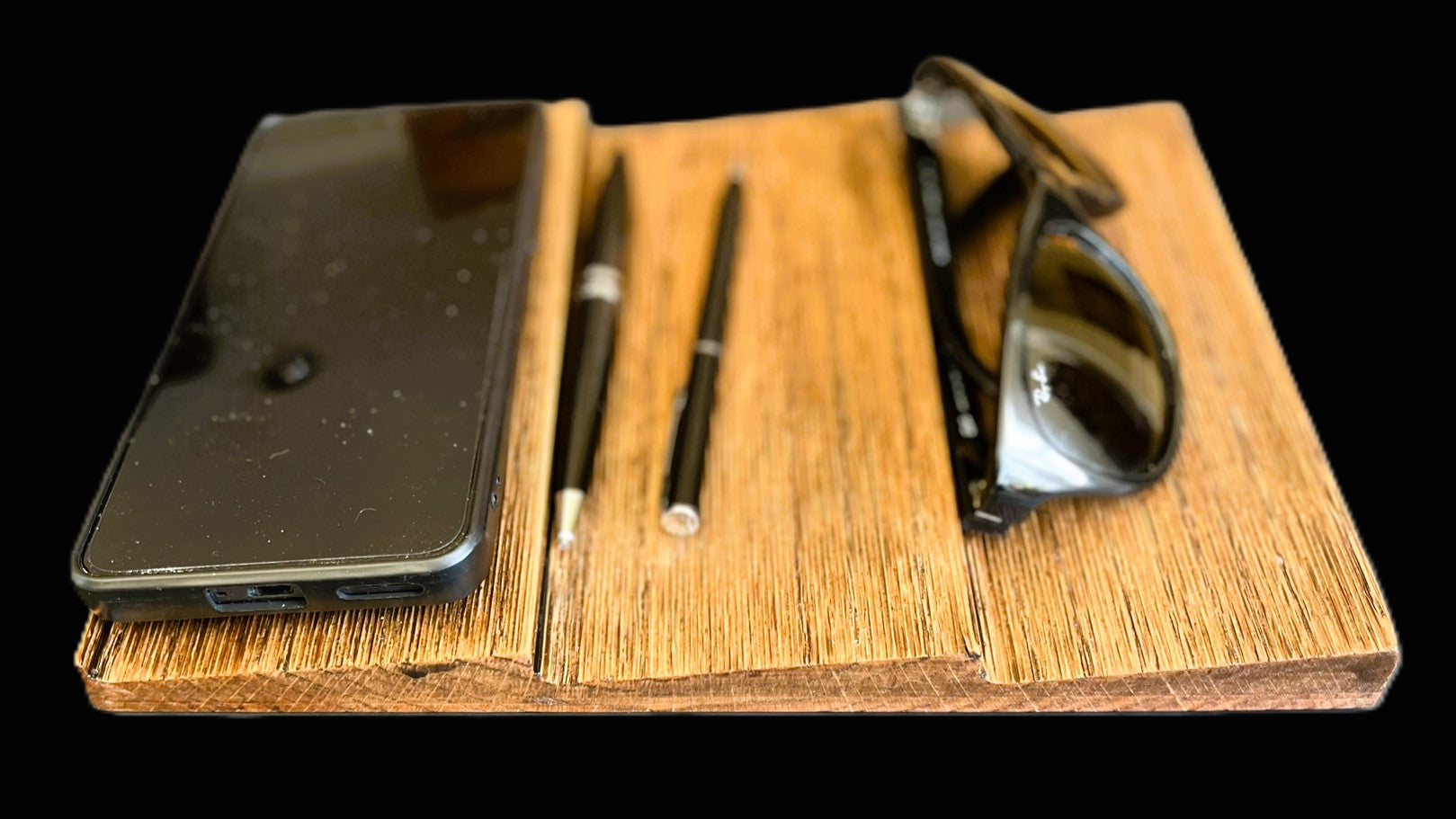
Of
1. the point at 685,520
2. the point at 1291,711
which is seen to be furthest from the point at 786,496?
the point at 1291,711

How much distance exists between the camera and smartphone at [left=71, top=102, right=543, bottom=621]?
526mm

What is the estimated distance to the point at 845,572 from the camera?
1.89 ft

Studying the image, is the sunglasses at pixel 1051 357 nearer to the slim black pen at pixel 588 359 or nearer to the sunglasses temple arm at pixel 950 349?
the sunglasses temple arm at pixel 950 349

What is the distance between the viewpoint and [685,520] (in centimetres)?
60

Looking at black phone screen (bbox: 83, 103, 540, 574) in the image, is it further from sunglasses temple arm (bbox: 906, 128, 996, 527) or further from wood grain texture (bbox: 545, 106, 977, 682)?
sunglasses temple arm (bbox: 906, 128, 996, 527)

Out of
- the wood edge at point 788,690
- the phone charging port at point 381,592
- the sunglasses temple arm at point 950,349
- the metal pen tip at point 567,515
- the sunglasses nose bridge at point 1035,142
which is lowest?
the wood edge at point 788,690

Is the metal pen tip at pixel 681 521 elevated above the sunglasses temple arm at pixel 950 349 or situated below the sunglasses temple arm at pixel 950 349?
below

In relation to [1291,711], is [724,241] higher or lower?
higher

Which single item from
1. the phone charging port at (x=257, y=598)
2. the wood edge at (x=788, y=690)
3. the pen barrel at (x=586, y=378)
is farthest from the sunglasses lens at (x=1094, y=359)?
the phone charging port at (x=257, y=598)

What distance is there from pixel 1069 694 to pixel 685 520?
0.23 meters

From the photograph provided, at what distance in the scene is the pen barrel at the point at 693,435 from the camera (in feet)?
1.99

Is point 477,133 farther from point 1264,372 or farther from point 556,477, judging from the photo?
point 1264,372

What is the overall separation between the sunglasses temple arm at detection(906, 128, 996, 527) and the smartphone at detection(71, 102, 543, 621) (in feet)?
0.87

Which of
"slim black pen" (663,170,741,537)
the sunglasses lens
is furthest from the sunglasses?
"slim black pen" (663,170,741,537)
